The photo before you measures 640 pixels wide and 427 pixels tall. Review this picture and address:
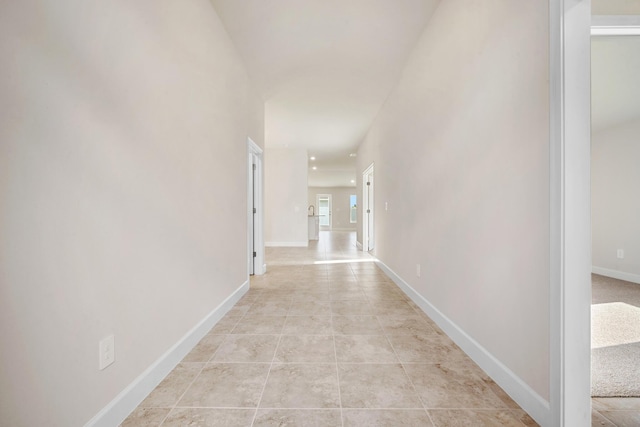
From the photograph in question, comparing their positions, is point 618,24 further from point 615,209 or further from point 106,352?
point 615,209

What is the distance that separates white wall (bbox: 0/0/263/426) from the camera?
0.89 m

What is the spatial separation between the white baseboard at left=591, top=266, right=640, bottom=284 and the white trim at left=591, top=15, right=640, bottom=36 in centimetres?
417

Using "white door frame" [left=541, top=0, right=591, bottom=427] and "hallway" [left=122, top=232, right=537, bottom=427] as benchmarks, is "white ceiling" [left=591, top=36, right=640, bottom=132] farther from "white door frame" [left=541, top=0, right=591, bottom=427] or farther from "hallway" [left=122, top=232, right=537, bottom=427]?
"hallway" [left=122, top=232, right=537, bottom=427]

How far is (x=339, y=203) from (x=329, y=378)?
1543cm

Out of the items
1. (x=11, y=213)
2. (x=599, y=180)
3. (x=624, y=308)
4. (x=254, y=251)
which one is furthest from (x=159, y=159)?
(x=599, y=180)

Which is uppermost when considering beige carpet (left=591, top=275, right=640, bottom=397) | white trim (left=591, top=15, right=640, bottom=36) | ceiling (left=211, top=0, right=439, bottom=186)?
ceiling (left=211, top=0, right=439, bottom=186)

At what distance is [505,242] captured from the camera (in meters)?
1.55

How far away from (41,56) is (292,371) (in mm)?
1848

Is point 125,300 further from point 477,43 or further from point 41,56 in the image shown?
point 477,43

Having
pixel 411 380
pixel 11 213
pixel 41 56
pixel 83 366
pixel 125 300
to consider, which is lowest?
pixel 411 380

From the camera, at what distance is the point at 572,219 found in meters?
1.15

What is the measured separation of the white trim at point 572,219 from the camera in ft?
3.76

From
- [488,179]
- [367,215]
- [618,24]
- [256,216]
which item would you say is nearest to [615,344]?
[488,179]

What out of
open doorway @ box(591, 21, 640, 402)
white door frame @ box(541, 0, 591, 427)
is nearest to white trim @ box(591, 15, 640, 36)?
open doorway @ box(591, 21, 640, 402)
